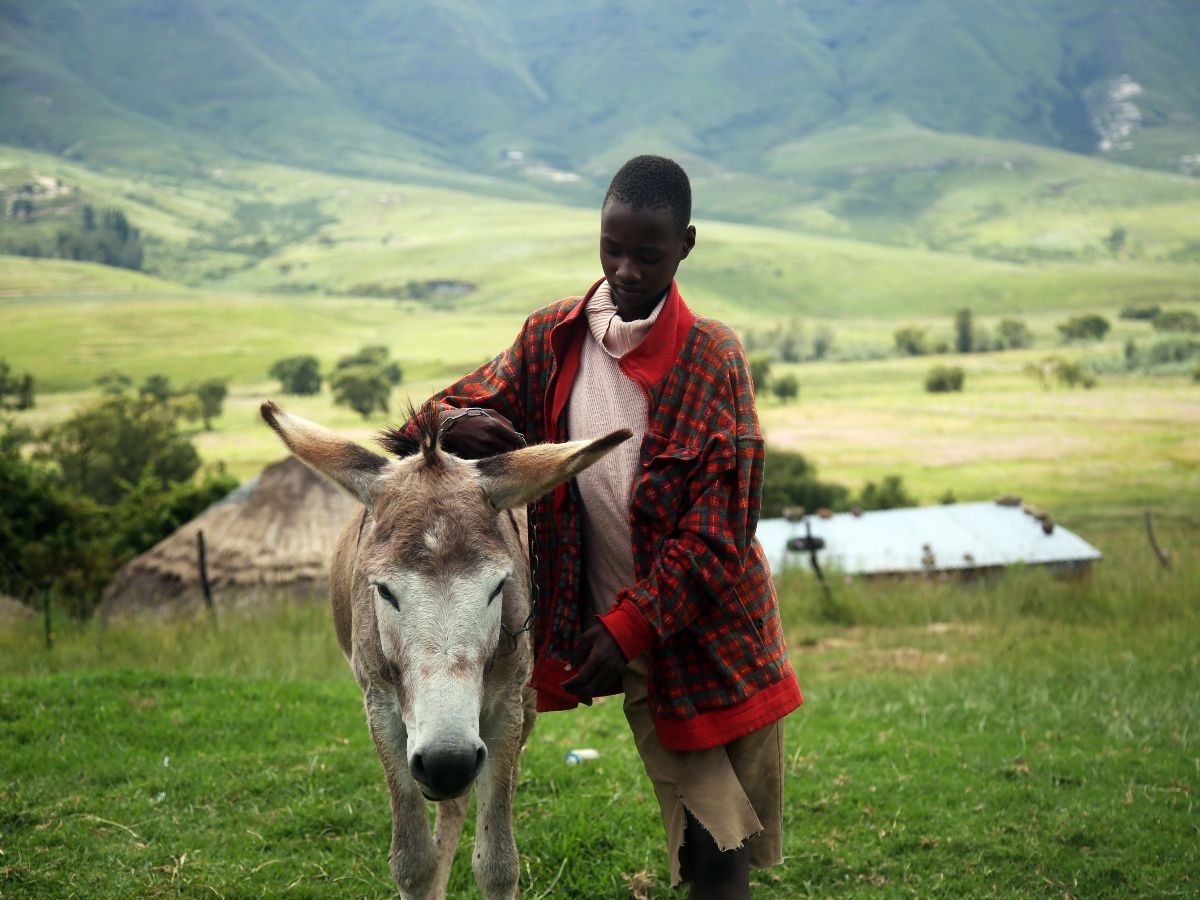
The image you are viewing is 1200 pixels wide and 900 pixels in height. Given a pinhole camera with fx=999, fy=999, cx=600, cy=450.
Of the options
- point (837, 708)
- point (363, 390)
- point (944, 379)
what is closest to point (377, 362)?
point (363, 390)

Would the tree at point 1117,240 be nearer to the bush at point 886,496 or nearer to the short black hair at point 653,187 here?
the bush at point 886,496

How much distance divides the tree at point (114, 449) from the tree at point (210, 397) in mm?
4534

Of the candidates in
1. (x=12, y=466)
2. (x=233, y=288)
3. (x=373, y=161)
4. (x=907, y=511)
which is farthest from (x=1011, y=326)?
(x=373, y=161)

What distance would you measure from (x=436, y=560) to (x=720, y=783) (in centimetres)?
112

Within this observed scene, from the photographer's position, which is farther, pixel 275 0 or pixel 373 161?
pixel 275 0

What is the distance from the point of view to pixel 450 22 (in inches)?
6619

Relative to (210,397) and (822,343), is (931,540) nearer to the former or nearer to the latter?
(210,397)

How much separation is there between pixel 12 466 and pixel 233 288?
32.8 metres

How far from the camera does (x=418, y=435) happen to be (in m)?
3.22

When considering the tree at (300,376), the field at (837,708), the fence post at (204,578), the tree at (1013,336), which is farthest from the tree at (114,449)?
the tree at (1013,336)

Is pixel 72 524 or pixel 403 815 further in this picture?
pixel 72 524

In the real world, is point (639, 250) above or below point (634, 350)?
above

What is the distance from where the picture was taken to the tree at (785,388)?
27911mm

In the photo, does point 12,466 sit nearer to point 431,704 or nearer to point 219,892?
point 219,892
